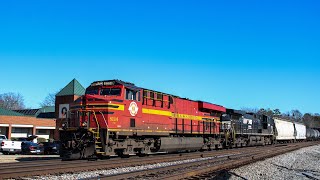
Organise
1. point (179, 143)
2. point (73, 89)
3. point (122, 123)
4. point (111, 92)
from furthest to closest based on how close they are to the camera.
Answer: point (73, 89) < point (179, 143) < point (111, 92) < point (122, 123)

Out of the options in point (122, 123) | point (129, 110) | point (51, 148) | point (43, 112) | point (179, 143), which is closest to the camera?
point (122, 123)

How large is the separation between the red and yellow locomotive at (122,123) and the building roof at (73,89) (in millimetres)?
35634

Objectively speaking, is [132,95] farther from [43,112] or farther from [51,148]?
[43,112]

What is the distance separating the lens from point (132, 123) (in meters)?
18.5

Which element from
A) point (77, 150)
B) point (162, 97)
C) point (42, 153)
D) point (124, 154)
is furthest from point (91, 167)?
point (42, 153)

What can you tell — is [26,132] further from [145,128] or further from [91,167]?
[91,167]

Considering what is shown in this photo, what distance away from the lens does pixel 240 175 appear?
1234cm

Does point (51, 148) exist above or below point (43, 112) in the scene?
below

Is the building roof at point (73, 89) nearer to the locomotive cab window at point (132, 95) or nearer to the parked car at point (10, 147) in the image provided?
the parked car at point (10, 147)

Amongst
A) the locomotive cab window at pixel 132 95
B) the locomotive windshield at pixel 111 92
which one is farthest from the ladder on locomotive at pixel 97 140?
the locomotive cab window at pixel 132 95

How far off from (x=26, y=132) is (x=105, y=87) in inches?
1748

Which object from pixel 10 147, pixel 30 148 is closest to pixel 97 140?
pixel 30 148

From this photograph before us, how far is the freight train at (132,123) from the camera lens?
16625 mm

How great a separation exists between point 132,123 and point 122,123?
0.91m
